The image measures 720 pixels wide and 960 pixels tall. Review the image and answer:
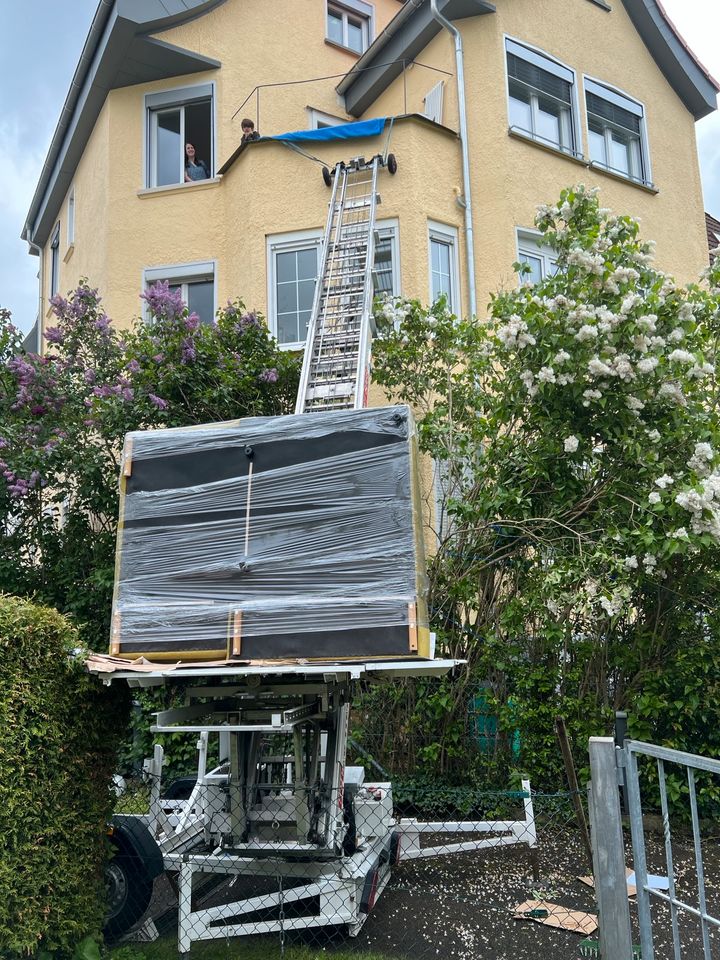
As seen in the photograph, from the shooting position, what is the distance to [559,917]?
5.72 metres

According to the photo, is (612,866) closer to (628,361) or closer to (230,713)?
(230,713)

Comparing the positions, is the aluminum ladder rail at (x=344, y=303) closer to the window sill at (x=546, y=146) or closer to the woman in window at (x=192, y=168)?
the window sill at (x=546, y=146)

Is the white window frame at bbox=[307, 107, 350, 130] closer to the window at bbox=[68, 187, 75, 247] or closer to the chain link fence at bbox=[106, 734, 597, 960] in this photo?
the window at bbox=[68, 187, 75, 247]

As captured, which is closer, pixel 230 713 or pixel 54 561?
pixel 230 713

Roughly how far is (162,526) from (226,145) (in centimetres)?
988

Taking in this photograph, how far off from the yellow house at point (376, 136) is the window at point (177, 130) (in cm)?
3

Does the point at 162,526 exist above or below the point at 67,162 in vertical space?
below

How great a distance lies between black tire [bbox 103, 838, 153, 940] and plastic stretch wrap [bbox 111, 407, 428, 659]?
5.32 ft

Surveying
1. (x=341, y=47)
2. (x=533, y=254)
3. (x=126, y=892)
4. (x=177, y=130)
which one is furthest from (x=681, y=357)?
(x=341, y=47)

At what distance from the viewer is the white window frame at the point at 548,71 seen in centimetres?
1277

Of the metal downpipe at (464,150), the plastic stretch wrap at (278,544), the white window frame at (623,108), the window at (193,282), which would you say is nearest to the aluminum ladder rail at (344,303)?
the metal downpipe at (464,150)

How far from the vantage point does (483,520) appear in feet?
25.4

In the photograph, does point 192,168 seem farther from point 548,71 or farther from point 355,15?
point 548,71

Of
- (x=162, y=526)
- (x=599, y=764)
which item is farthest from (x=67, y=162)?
(x=599, y=764)
